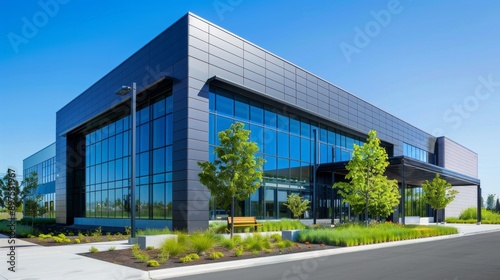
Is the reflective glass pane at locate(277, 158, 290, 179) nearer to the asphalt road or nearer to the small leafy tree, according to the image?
the small leafy tree

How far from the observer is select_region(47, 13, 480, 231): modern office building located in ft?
73.3

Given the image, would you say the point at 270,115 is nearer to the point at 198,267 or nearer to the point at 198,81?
the point at 198,81

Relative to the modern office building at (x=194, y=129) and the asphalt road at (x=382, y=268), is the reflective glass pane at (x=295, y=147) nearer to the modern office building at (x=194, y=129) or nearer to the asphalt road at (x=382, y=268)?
the modern office building at (x=194, y=129)

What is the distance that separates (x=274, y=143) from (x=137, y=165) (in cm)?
967

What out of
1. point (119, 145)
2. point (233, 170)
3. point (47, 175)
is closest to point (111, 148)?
point (119, 145)

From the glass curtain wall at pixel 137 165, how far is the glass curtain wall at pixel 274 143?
3140 millimetres

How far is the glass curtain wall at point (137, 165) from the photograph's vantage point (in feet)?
80.0

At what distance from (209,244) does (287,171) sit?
53.4 ft

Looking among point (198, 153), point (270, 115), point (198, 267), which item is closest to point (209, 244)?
point (198, 267)

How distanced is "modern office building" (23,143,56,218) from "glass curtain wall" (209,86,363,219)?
33801mm

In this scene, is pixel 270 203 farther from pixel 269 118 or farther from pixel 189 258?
pixel 189 258

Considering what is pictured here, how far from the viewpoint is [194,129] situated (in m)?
22.0

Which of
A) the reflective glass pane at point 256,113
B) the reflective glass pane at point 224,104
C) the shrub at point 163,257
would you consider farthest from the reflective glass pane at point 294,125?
the shrub at point 163,257

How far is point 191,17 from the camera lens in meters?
22.2
